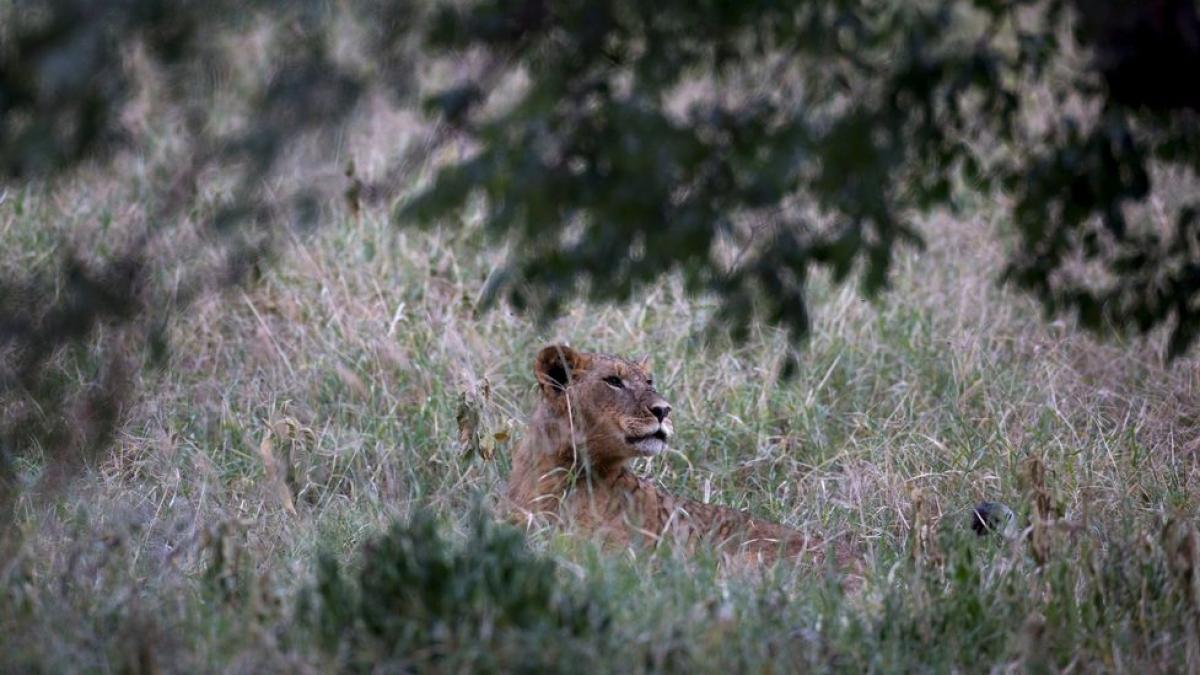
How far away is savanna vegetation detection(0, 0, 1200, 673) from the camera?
3.97m

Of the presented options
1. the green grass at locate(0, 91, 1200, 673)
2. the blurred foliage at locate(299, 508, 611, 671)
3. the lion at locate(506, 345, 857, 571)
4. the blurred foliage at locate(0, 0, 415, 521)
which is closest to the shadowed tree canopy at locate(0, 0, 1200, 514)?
the blurred foliage at locate(0, 0, 415, 521)

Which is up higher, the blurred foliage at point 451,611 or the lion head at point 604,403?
the blurred foliage at point 451,611

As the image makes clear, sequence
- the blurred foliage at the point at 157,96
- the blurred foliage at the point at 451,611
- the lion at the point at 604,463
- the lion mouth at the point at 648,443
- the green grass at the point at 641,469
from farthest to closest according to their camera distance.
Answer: the lion mouth at the point at 648,443, the lion at the point at 604,463, the green grass at the point at 641,469, the blurred foliage at the point at 451,611, the blurred foliage at the point at 157,96

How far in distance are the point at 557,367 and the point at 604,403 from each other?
27cm

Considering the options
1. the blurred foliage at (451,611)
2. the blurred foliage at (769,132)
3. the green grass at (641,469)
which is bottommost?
the green grass at (641,469)

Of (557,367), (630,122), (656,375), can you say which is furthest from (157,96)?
(656,375)

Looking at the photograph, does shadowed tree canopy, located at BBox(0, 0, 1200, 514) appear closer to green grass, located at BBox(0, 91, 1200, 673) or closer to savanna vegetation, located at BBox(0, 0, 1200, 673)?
savanna vegetation, located at BBox(0, 0, 1200, 673)

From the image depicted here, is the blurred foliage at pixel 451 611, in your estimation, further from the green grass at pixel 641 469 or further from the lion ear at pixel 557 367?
the lion ear at pixel 557 367

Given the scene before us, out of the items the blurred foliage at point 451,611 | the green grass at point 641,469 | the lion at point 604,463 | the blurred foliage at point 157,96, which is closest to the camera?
the blurred foliage at point 157,96

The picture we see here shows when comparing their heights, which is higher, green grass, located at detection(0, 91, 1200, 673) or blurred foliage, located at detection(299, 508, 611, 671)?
blurred foliage, located at detection(299, 508, 611, 671)

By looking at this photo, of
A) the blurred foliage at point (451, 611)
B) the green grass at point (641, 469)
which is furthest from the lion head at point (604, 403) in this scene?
the blurred foliage at point (451, 611)

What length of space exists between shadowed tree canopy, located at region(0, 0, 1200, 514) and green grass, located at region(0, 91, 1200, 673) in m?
0.86

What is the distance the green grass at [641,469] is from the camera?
15.3 ft

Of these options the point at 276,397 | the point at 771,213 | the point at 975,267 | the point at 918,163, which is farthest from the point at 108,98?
the point at 975,267
